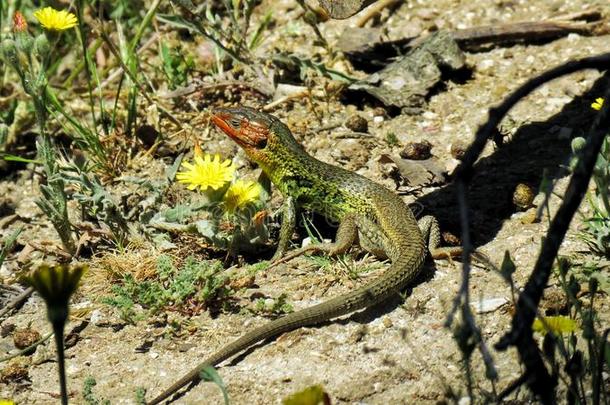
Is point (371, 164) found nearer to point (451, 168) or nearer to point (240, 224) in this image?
point (451, 168)

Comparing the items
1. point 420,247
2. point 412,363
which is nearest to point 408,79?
point 420,247

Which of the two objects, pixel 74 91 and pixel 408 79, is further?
pixel 74 91

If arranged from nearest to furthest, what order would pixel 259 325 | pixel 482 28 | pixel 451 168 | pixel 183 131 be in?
pixel 259 325 < pixel 451 168 < pixel 183 131 < pixel 482 28

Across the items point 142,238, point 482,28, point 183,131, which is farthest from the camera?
point 482,28

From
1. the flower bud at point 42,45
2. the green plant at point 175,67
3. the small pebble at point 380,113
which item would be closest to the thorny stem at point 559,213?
the flower bud at point 42,45

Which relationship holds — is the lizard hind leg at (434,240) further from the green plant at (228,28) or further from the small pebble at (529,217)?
the green plant at (228,28)

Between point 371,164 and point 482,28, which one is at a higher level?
point 482,28

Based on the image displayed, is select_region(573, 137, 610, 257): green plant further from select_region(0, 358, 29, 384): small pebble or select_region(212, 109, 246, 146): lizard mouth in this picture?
select_region(0, 358, 29, 384): small pebble
